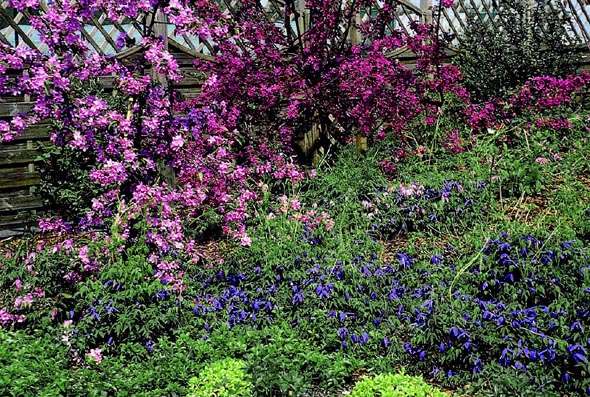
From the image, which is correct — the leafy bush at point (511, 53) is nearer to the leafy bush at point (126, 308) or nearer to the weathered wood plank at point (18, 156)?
the weathered wood plank at point (18, 156)

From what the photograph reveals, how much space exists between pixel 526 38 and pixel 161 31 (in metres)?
4.01

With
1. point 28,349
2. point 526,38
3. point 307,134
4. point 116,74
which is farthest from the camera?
point 526,38

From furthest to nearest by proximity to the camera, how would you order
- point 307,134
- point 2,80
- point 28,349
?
point 307,134, point 2,80, point 28,349

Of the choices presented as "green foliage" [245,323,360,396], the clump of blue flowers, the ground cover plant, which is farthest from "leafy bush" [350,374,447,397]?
the clump of blue flowers

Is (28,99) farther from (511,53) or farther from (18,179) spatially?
(511,53)

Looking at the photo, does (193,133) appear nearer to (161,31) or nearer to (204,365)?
(204,365)

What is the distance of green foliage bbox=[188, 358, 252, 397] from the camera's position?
3115mm

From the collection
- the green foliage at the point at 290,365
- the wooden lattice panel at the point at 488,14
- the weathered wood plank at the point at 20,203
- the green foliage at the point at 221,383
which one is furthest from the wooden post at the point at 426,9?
the green foliage at the point at 221,383

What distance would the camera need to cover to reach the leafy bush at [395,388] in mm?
2912

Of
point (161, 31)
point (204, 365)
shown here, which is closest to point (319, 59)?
point (161, 31)

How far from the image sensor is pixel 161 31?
670cm

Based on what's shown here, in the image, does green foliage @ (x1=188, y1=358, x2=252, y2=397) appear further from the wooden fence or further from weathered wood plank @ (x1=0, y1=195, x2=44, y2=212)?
weathered wood plank @ (x1=0, y1=195, x2=44, y2=212)

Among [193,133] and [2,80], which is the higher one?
[2,80]

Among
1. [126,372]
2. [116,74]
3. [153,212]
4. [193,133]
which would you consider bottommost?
[126,372]
